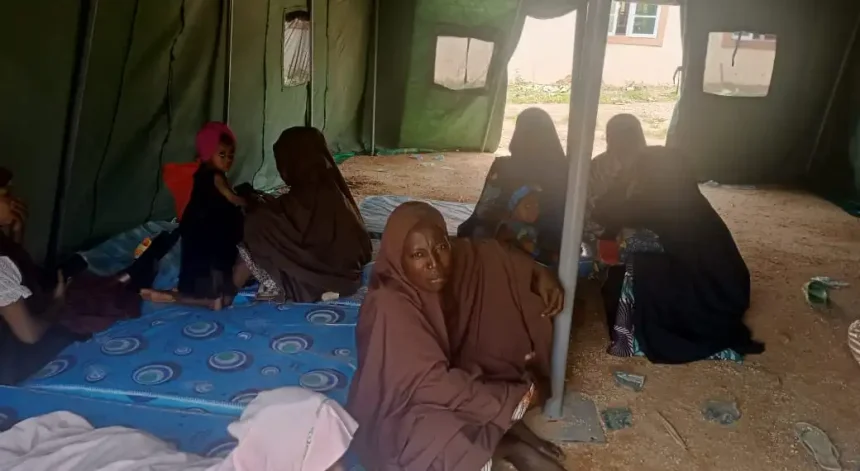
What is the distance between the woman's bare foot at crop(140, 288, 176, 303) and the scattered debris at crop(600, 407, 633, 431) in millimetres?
2151

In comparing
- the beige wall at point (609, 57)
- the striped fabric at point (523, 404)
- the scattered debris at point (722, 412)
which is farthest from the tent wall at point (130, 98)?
the beige wall at point (609, 57)

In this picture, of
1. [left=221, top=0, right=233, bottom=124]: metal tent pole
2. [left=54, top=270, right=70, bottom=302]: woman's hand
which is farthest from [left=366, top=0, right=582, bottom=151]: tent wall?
[left=54, top=270, right=70, bottom=302]: woman's hand

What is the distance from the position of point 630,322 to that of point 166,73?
3.18 meters

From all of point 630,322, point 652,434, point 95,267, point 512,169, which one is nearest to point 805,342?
point 630,322

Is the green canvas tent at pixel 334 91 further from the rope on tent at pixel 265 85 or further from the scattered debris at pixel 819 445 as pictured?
the scattered debris at pixel 819 445

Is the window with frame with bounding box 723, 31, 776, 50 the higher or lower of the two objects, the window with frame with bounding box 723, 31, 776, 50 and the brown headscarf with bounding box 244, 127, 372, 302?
the higher

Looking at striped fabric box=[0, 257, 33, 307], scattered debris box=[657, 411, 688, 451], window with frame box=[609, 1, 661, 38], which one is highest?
window with frame box=[609, 1, 661, 38]

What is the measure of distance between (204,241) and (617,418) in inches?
85.6

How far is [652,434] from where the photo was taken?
280 centimetres

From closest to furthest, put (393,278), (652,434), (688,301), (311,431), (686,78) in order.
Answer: (311,431) < (393,278) < (652,434) < (688,301) < (686,78)

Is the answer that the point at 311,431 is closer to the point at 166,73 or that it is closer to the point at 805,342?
the point at 805,342

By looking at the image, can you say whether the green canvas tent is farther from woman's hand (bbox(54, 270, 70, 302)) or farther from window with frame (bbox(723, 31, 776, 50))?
woman's hand (bbox(54, 270, 70, 302))

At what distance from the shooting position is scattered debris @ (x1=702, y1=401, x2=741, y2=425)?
2916mm

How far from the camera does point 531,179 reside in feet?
13.3
